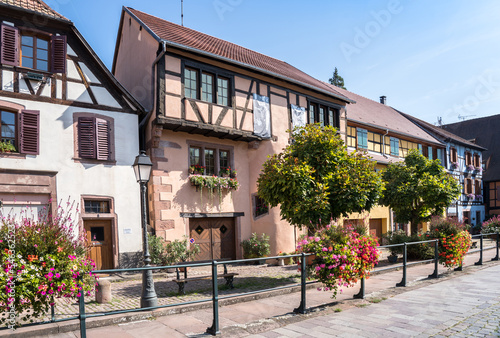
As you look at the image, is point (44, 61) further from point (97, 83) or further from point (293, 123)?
point (293, 123)

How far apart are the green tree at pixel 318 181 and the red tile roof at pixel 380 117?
1167 cm

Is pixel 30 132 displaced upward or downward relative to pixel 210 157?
upward

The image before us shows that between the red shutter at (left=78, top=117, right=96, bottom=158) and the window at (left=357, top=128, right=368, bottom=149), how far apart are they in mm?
16453

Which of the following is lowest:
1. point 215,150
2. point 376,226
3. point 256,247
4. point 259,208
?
point 376,226

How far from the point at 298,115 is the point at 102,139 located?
9.04 m

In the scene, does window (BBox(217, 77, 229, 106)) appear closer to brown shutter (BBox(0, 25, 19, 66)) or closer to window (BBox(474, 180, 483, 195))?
brown shutter (BBox(0, 25, 19, 66))

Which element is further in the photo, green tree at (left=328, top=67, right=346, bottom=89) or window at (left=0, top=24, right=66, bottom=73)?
green tree at (left=328, top=67, right=346, bottom=89)

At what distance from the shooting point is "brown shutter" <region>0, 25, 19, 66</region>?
36.7ft

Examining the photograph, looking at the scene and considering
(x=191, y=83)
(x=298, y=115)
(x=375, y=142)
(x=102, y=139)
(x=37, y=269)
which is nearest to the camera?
(x=37, y=269)

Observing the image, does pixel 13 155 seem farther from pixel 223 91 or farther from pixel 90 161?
pixel 223 91

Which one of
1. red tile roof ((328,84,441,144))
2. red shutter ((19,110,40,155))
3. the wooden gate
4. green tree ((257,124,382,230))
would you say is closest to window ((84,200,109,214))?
red shutter ((19,110,40,155))

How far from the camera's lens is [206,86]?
1504 cm

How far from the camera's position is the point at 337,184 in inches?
456

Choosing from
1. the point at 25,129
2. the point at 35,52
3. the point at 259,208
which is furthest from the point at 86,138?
the point at 259,208
